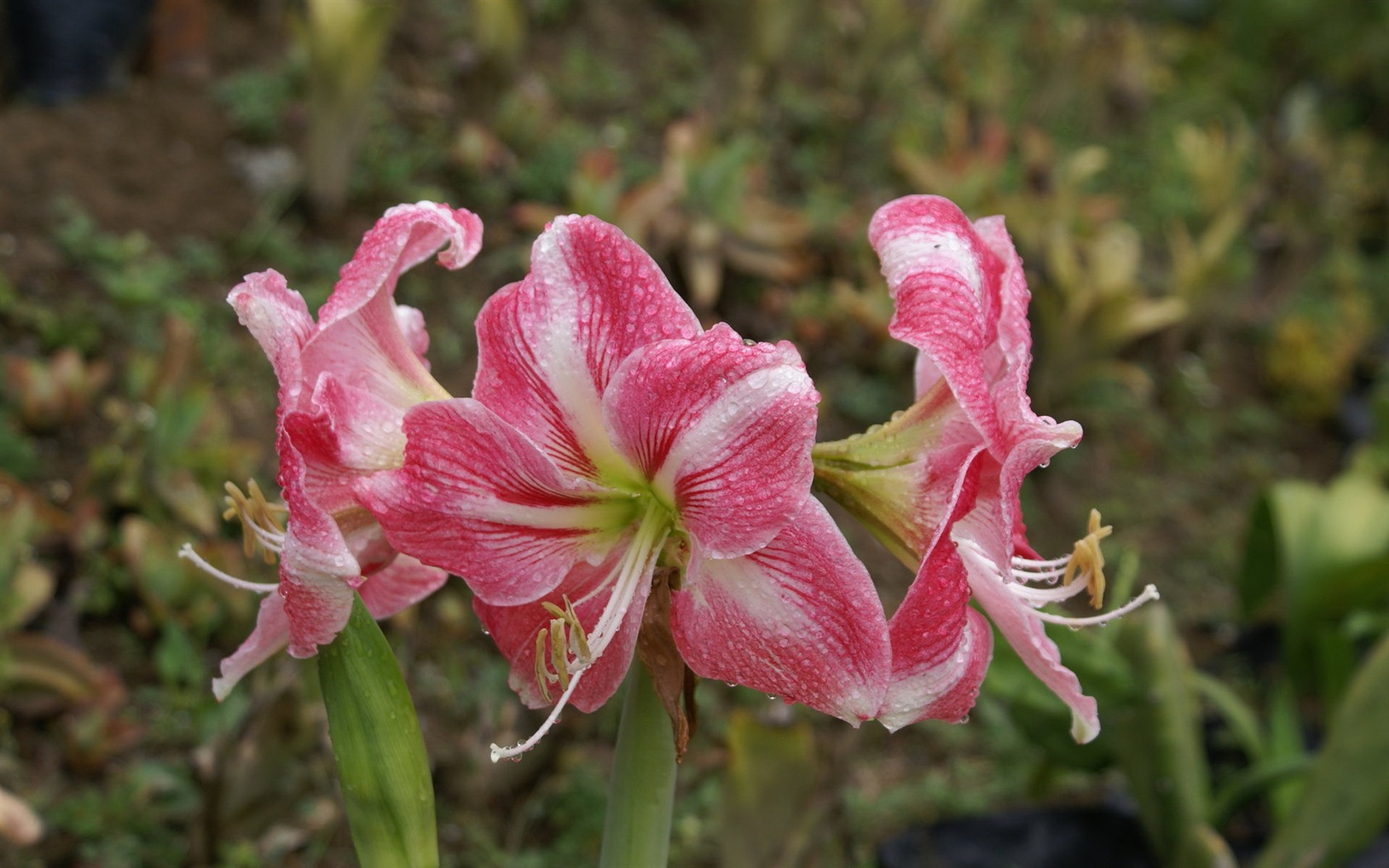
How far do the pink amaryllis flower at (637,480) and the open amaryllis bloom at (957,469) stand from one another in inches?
2.6

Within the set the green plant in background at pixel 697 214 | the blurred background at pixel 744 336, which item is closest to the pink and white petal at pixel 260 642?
the blurred background at pixel 744 336

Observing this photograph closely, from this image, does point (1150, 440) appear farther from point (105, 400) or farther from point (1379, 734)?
point (105, 400)

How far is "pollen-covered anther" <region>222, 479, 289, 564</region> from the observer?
97 cm

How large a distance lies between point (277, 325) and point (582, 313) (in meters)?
0.24

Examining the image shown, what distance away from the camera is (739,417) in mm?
866

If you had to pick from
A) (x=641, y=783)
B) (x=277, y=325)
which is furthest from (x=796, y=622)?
(x=277, y=325)

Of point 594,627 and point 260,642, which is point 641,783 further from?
point 260,642

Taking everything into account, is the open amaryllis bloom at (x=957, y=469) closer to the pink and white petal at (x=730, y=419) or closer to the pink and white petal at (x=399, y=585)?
the pink and white petal at (x=730, y=419)

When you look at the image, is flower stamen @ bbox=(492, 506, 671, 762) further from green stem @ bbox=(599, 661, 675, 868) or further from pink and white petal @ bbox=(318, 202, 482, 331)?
pink and white petal @ bbox=(318, 202, 482, 331)

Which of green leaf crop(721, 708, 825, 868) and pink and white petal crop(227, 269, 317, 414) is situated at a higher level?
pink and white petal crop(227, 269, 317, 414)

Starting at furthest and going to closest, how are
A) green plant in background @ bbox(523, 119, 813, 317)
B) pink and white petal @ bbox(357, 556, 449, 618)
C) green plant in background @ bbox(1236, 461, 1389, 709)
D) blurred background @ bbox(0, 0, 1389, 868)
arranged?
green plant in background @ bbox(523, 119, 813, 317) → green plant in background @ bbox(1236, 461, 1389, 709) → blurred background @ bbox(0, 0, 1389, 868) → pink and white petal @ bbox(357, 556, 449, 618)

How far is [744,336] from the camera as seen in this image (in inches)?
162

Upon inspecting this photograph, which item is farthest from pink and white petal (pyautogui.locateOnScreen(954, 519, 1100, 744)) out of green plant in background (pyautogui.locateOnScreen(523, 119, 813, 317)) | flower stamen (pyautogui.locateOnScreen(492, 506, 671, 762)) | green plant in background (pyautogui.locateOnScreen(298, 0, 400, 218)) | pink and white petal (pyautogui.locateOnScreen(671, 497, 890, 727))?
green plant in background (pyautogui.locateOnScreen(298, 0, 400, 218))

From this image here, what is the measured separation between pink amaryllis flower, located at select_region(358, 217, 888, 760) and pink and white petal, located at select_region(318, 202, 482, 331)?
108 millimetres
